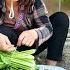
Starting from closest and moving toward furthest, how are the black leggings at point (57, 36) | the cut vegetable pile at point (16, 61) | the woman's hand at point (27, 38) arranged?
the cut vegetable pile at point (16, 61)
the woman's hand at point (27, 38)
the black leggings at point (57, 36)

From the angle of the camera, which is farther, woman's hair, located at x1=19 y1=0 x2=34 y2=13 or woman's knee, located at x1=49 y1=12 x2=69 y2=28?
woman's knee, located at x1=49 y1=12 x2=69 y2=28

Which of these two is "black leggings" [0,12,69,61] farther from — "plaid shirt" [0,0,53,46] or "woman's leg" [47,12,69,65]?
"plaid shirt" [0,0,53,46]

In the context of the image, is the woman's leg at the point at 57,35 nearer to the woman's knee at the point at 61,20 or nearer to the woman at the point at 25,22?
the woman's knee at the point at 61,20

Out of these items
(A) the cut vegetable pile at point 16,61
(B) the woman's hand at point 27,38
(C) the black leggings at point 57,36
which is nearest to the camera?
(A) the cut vegetable pile at point 16,61

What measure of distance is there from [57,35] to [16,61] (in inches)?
31.2

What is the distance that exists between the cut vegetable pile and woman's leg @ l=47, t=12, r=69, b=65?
676 mm

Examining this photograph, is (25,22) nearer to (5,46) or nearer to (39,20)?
(39,20)

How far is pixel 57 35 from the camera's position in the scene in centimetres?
310

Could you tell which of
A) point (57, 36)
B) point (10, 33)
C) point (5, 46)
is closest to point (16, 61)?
point (5, 46)

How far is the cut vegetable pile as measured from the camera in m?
2.36

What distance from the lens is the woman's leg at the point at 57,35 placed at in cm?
310

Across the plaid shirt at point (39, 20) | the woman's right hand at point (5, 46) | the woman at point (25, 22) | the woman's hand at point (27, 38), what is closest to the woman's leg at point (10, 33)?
the woman at point (25, 22)

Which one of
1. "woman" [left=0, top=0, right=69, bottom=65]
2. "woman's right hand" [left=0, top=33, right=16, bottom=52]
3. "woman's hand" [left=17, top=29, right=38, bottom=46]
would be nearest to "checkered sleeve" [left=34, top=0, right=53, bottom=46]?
"woman" [left=0, top=0, right=69, bottom=65]

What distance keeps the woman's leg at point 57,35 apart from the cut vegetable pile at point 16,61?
676 mm
